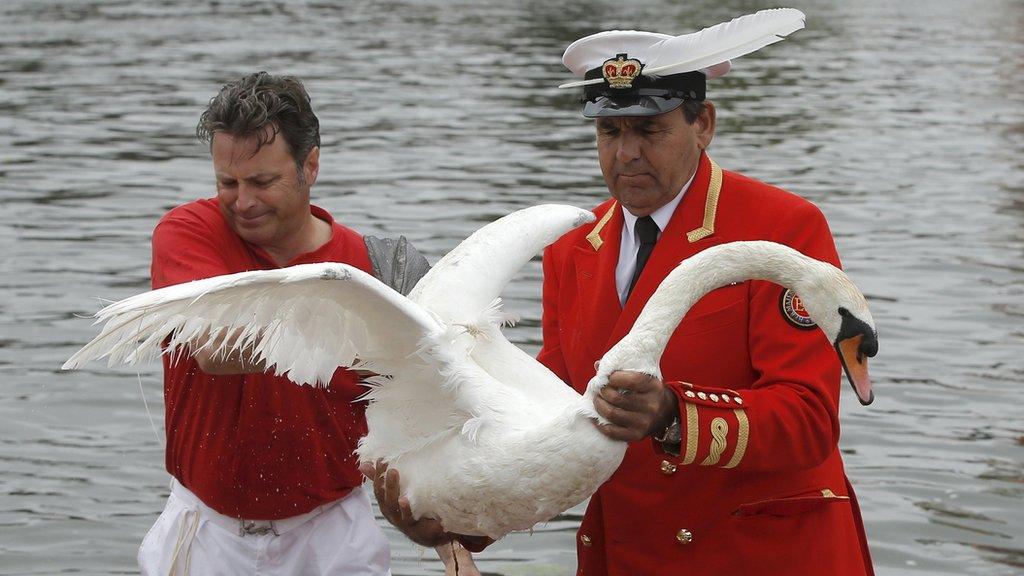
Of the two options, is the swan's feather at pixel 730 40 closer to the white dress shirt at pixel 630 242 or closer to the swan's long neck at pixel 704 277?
the white dress shirt at pixel 630 242

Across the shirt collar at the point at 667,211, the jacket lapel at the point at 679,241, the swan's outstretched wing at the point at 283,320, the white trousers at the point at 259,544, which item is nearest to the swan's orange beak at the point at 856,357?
the jacket lapel at the point at 679,241

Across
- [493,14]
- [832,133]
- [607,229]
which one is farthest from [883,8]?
[607,229]

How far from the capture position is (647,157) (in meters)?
4.81

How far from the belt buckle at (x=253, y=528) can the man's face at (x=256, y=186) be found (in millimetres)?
954

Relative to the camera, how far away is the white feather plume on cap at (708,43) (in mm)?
4734

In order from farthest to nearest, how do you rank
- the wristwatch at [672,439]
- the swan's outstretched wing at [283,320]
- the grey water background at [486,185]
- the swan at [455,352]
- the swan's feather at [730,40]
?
1. the grey water background at [486,185]
2. the swan's feather at [730,40]
3. the wristwatch at [672,439]
4. the swan at [455,352]
5. the swan's outstretched wing at [283,320]

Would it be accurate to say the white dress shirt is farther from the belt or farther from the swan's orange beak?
the belt

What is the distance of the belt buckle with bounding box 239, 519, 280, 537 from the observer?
5.21m

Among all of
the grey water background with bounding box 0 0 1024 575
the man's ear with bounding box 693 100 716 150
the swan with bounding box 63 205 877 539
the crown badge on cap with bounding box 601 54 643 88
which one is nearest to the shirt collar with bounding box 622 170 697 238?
the man's ear with bounding box 693 100 716 150

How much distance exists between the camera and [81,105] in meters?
21.3

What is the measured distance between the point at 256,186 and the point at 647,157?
4.34 ft

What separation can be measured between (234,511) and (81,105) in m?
17.2

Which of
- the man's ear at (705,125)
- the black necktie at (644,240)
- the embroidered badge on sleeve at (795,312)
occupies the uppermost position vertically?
the man's ear at (705,125)

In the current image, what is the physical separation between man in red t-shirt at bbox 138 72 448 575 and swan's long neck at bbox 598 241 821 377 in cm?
125
